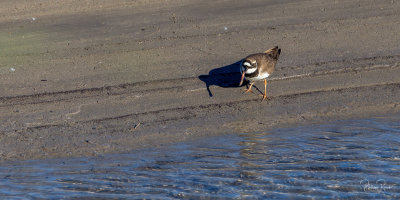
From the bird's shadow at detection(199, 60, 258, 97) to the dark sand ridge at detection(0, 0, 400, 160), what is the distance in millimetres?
15

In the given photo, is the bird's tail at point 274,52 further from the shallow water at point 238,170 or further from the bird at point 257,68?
the shallow water at point 238,170

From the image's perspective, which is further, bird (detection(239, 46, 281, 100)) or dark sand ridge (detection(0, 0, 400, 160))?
bird (detection(239, 46, 281, 100))

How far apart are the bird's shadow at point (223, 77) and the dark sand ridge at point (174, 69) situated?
0.05 feet

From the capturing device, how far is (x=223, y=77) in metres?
9.57

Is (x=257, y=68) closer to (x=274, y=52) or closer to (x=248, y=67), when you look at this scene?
(x=248, y=67)

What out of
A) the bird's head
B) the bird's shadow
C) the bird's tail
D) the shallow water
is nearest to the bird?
the bird's head

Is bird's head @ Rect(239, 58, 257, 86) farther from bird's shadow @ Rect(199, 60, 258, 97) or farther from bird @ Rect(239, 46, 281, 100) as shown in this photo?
bird's shadow @ Rect(199, 60, 258, 97)

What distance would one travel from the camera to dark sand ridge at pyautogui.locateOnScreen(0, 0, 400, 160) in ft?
27.5

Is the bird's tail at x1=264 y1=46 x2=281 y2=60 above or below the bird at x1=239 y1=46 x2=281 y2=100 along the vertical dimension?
above

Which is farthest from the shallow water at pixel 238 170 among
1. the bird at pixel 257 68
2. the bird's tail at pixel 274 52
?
the bird's tail at pixel 274 52

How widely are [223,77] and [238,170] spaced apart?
2.45 meters

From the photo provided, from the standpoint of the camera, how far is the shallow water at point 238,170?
6973 millimetres

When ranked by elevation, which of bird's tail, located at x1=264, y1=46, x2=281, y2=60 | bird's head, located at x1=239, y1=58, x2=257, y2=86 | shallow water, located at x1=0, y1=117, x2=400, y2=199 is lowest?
shallow water, located at x1=0, y1=117, x2=400, y2=199

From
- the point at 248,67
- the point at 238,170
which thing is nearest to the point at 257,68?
the point at 248,67
